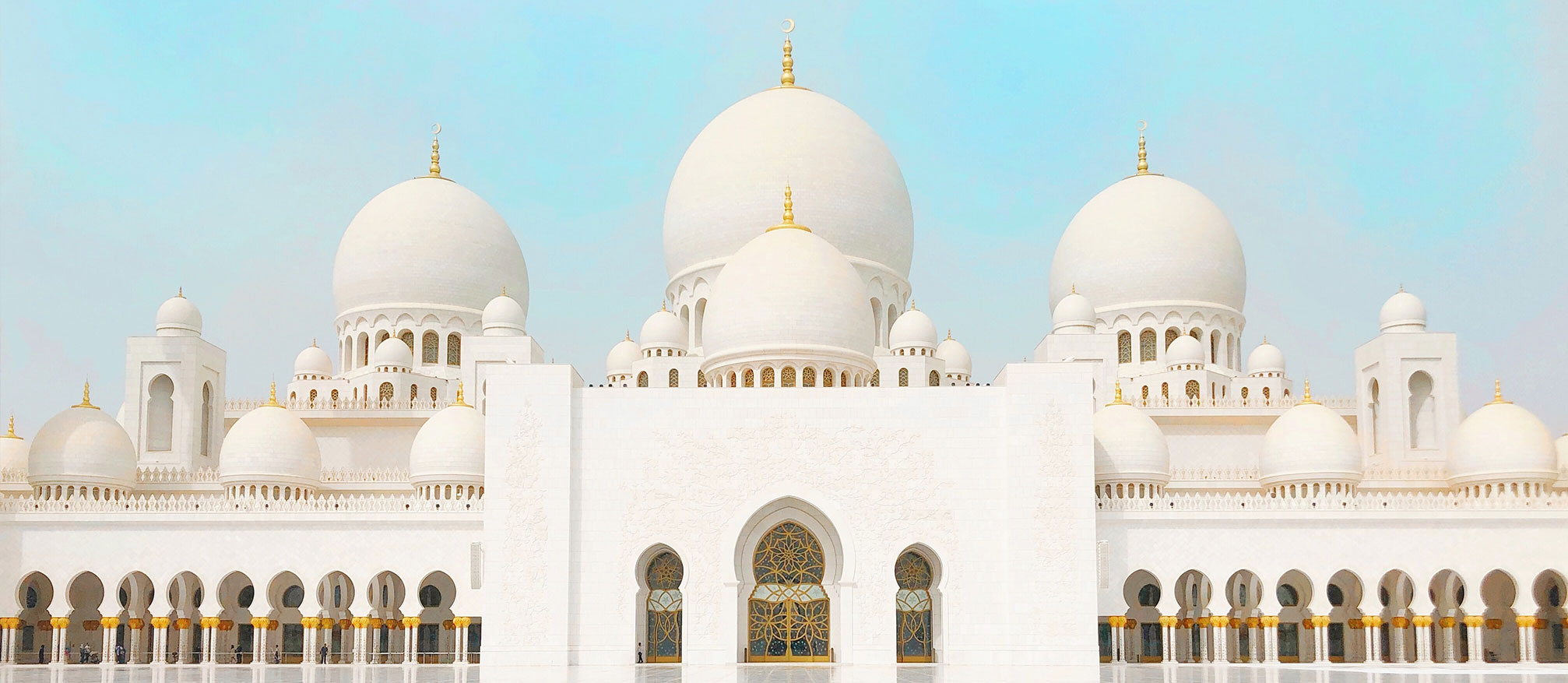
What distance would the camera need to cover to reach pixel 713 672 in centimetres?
1931

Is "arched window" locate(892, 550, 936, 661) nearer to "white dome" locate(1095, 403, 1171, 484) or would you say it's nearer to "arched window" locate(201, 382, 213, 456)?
"white dome" locate(1095, 403, 1171, 484)

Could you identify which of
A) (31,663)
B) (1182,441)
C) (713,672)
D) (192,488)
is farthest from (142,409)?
(1182,441)

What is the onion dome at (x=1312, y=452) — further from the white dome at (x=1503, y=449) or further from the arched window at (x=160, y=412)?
the arched window at (x=160, y=412)

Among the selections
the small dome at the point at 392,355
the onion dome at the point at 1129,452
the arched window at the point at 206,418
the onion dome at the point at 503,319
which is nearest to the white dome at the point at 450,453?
Answer: the onion dome at the point at 503,319

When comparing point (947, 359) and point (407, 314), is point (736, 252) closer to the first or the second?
point (947, 359)

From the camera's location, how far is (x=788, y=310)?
24.5m

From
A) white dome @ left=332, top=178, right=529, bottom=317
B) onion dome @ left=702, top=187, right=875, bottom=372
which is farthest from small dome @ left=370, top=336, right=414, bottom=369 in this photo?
onion dome @ left=702, top=187, right=875, bottom=372

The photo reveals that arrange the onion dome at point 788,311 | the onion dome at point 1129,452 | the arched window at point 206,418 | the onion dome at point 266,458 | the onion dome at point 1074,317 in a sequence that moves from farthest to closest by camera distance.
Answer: the onion dome at point 1074,317 → the arched window at point 206,418 → the onion dome at point 266,458 → the onion dome at point 1129,452 → the onion dome at point 788,311

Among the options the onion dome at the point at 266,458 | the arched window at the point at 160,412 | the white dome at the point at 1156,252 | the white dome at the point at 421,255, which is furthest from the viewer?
the white dome at the point at 421,255

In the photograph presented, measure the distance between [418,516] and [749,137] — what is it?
388 inches

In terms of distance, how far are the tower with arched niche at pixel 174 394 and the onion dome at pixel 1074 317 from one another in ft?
53.1

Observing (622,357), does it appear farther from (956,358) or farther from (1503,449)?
(1503,449)

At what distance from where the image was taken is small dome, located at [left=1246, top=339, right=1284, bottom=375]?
30953mm

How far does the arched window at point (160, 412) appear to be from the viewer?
28.6m
